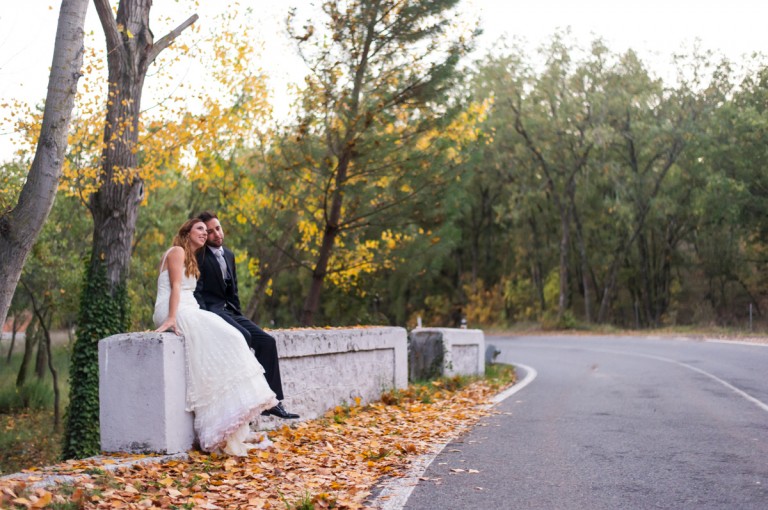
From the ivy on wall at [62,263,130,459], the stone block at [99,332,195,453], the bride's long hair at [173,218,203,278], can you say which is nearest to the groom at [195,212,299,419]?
the bride's long hair at [173,218,203,278]

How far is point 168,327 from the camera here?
757 cm

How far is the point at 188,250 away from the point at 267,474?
2.15 metres

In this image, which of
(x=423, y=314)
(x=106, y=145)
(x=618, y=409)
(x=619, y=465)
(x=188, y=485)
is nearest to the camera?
(x=188, y=485)

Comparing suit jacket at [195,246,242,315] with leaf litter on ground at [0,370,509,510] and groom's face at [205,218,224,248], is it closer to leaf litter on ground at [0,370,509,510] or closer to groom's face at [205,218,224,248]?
groom's face at [205,218,224,248]

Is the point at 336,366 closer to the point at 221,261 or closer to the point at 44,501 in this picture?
the point at 221,261

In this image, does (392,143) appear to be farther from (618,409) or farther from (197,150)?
(618,409)

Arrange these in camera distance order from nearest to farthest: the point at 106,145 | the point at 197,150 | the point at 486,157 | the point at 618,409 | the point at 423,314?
the point at 618,409, the point at 106,145, the point at 197,150, the point at 486,157, the point at 423,314

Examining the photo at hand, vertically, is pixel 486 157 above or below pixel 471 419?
above

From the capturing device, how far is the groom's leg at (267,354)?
8.49 metres

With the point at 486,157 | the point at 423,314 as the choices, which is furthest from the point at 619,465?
the point at 423,314

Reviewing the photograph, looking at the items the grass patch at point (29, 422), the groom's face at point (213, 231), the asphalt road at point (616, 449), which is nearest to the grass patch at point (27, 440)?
the grass patch at point (29, 422)

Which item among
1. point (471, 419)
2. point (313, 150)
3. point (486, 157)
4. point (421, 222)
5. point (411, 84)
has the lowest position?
Result: point (471, 419)

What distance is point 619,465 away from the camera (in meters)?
7.63

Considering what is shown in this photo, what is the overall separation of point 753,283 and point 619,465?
1683 inches
